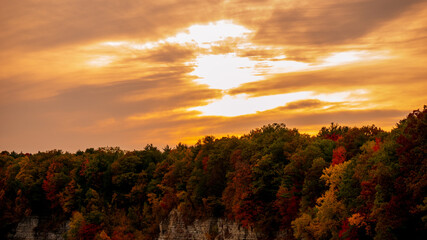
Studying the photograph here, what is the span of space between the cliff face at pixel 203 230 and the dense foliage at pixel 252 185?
1287 millimetres

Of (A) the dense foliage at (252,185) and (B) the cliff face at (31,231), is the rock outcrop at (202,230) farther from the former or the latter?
(B) the cliff face at (31,231)

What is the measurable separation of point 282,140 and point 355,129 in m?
14.6

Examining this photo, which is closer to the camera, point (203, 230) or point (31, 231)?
point (203, 230)

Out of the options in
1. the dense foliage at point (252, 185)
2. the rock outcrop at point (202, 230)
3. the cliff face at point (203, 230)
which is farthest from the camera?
the rock outcrop at point (202, 230)

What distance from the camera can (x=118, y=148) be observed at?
13175cm

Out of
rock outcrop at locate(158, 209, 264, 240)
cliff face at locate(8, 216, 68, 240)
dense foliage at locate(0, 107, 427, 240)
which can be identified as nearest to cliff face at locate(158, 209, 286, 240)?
rock outcrop at locate(158, 209, 264, 240)

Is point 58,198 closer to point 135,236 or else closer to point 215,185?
point 135,236

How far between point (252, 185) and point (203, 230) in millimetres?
17280

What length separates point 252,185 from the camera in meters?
79.1

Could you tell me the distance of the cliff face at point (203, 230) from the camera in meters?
82.0

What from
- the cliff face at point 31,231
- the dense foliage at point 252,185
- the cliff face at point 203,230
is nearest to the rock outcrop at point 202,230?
the cliff face at point 203,230

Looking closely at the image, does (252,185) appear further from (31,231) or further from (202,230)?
(31,231)

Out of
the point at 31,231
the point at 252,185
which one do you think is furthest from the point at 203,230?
the point at 31,231

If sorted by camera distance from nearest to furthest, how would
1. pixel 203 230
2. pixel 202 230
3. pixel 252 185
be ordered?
pixel 252 185 → pixel 203 230 → pixel 202 230
